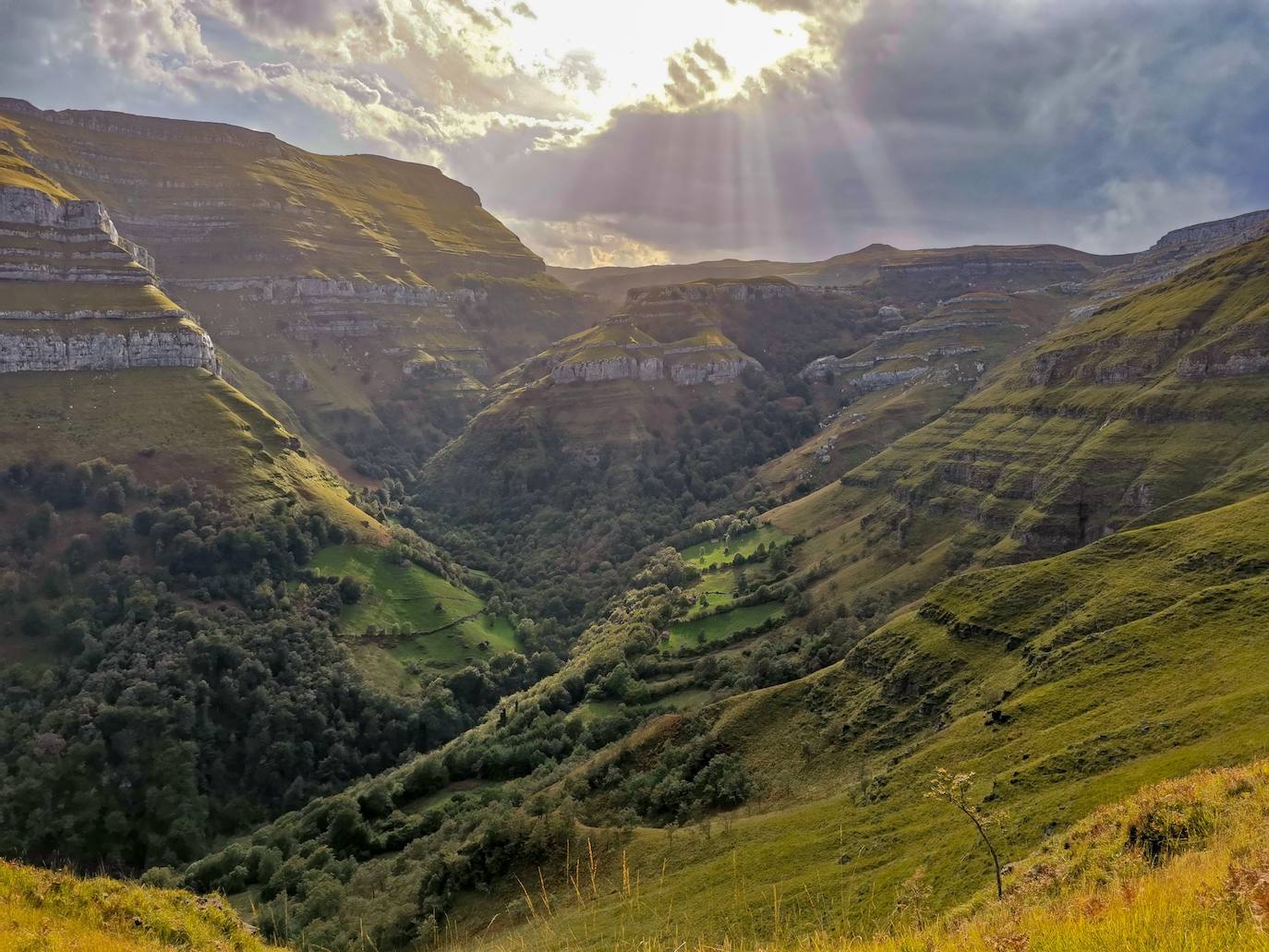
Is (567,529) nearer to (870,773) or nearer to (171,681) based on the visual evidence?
(171,681)

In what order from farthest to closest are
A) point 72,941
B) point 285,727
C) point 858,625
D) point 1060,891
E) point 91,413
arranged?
point 91,413 < point 285,727 < point 858,625 < point 1060,891 < point 72,941

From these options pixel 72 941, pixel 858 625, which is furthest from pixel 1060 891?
pixel 858 625

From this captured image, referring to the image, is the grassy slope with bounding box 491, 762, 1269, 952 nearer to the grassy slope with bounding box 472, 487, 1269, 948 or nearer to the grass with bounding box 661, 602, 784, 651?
the grassy slope with bounding box 472, 487, 1269, 948

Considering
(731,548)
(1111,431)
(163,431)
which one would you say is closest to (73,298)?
(163,431)

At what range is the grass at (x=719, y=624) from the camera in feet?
352

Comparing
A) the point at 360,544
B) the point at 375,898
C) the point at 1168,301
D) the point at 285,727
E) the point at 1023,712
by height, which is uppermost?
the point at 1168,301

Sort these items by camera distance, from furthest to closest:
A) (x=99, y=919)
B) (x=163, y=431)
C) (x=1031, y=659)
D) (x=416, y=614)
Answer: (x=163, y=431) → (x=416, y=614) → (x=1031, y=659) → (x=99, y=919)

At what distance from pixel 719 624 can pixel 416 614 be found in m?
51.6

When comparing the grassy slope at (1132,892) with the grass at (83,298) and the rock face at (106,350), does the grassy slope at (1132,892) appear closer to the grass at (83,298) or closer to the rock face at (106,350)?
the rock face at (106,350)

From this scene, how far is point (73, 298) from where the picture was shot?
150500 millimetres

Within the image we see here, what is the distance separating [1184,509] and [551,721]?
73241mm

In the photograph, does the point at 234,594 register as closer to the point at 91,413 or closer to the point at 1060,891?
the point at 91,413

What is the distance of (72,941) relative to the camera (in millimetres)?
14656

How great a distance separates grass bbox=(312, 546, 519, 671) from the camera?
116 meters
